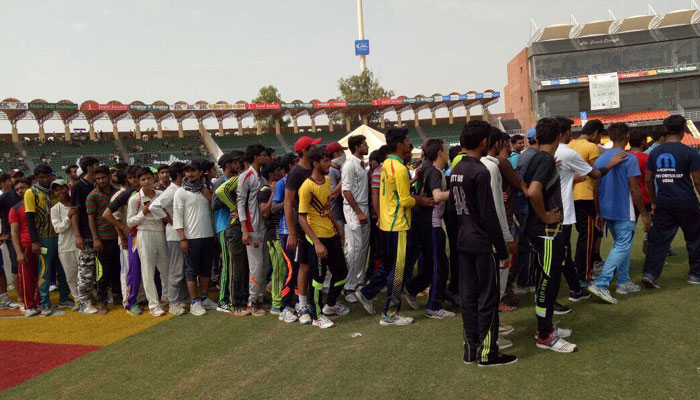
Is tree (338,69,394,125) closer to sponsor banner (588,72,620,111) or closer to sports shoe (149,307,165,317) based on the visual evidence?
sponsor banner (588,72,620,111)

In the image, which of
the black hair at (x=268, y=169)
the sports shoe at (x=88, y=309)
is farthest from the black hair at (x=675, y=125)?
the sports shoe at (x=88, y=309)

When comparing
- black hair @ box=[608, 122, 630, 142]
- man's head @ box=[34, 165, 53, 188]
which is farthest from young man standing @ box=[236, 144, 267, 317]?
black hair @ box=[608, 122, 630, 142]

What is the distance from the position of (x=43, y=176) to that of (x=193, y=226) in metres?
2.55

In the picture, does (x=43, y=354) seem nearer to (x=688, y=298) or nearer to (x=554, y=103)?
(x=688, y=298)

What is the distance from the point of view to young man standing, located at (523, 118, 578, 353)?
3680 millimetres

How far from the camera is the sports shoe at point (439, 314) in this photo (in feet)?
15.7

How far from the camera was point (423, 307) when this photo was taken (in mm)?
5277

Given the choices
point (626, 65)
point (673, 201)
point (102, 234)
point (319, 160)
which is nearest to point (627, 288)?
point (673, 201)

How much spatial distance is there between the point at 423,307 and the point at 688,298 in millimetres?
2639

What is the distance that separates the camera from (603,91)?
147 ft

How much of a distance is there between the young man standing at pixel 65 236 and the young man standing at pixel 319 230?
3572mm

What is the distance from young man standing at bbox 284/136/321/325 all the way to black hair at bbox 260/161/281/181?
3.16ft

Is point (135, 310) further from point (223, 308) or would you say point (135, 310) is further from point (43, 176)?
point (43, 176)

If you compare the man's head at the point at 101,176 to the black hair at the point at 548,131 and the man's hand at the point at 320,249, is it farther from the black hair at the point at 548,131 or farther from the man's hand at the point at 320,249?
the black hair at the point at 548,131
